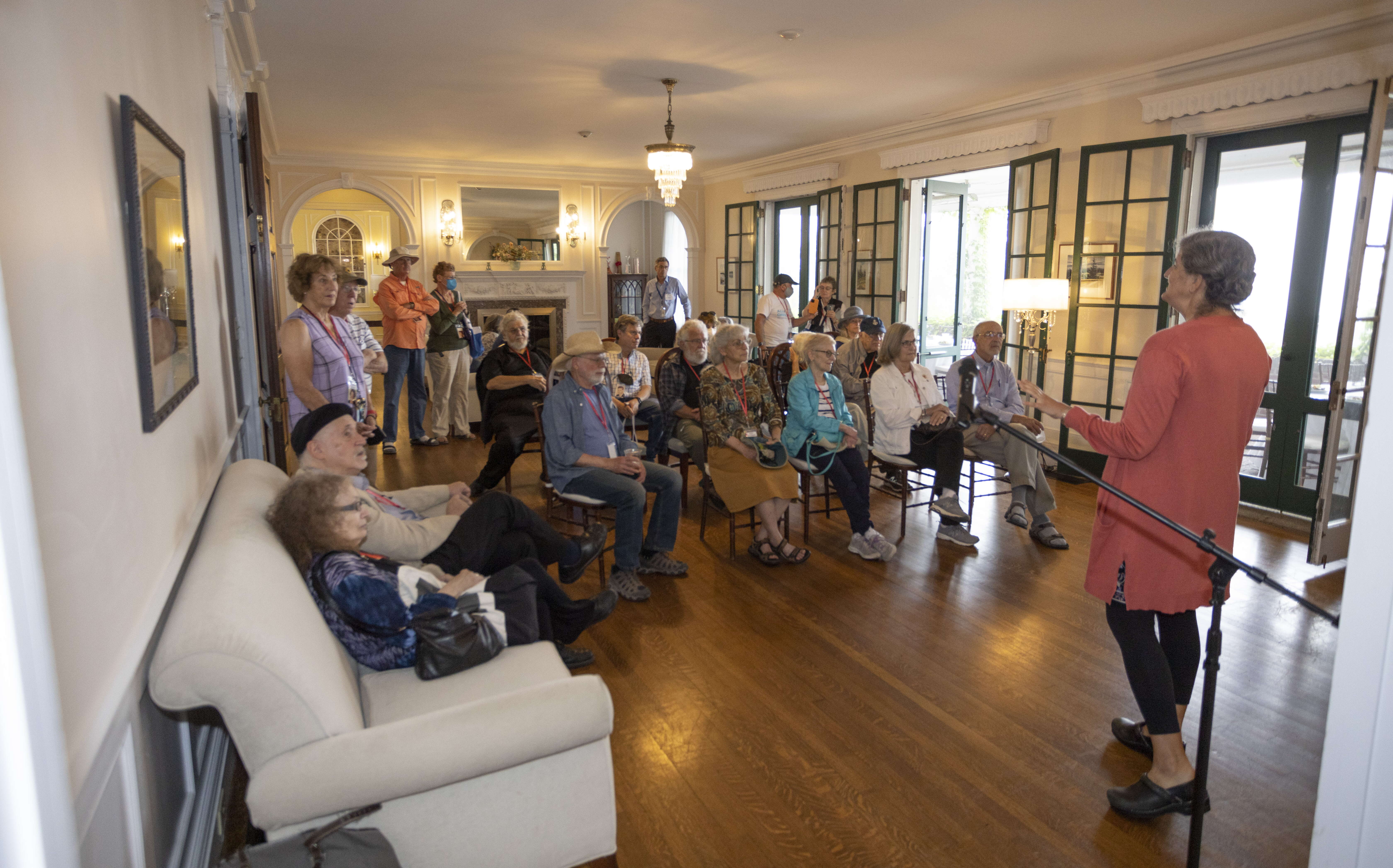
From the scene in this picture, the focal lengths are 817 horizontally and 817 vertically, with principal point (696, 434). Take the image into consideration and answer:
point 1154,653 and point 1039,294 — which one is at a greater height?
point 1039,294

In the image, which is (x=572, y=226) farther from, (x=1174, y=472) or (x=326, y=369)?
(x=1174, y=472)

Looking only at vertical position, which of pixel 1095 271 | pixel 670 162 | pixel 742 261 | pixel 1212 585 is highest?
pixel 670 162

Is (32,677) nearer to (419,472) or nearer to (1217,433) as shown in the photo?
(1217,433)

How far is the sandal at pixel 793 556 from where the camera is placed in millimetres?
4305

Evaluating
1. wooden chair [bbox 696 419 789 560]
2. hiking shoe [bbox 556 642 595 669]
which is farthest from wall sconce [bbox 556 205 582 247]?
hiking shoe [bbox 556 642 595 669]

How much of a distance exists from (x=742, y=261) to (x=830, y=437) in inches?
271

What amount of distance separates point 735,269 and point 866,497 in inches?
279

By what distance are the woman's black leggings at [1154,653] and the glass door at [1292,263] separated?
2888 mm

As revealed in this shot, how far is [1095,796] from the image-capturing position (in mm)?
2395

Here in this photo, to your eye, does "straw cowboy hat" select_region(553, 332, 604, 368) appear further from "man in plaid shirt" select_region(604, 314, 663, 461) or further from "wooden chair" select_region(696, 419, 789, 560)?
"man in plaid shirt" select_region(604, 314, 663, 461)

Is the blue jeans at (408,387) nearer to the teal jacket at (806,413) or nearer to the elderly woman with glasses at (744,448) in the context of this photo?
the elderly woman with glasses at (744,448)

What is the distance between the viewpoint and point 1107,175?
600 cm

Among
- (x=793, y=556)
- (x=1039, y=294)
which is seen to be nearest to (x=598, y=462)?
(x=793, y=556)

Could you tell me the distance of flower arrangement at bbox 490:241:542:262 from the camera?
1165 centimetres
